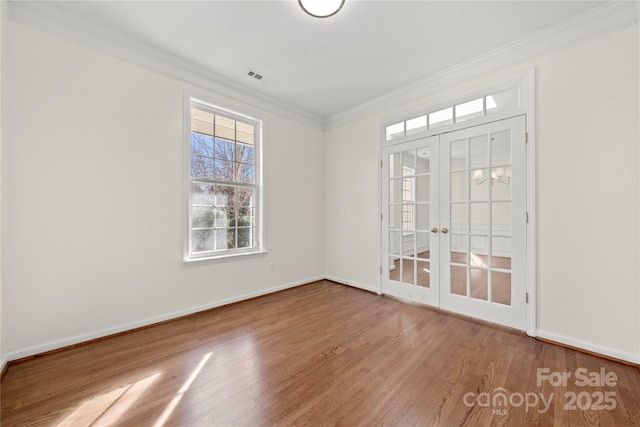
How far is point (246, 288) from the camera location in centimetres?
355

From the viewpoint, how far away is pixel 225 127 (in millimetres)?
3439

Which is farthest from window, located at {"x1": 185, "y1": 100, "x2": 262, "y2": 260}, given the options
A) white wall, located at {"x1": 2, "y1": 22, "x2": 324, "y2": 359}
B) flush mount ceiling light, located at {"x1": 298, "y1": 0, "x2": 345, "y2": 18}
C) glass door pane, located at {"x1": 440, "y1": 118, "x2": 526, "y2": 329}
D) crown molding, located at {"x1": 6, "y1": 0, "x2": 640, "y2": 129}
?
glass door pane, located at {"x1": 440, "y1": 118, "x2": 526, "y2": 329}

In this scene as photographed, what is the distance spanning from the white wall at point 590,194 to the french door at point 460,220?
0.21 meters

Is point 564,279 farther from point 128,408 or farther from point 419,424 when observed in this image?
point 128,408

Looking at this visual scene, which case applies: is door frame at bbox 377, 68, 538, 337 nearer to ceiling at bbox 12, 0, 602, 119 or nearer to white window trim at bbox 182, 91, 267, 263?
ceiling at bbox 12, 0, 602, 119

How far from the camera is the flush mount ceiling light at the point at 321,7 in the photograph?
1.98 meters

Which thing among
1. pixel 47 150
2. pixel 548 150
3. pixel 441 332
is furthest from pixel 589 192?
pixel 47 150

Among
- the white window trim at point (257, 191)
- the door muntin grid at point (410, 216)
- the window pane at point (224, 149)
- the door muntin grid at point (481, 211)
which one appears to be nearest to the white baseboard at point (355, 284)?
the door muntin grid at point (410, 216)

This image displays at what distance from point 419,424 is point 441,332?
4.24ft

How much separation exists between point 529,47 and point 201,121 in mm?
3606

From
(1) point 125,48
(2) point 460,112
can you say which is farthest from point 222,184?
(2) point 460,112

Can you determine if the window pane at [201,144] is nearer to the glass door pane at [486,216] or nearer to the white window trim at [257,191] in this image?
the white window trim at [257,191]

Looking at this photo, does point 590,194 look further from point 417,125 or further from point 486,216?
point 417,125

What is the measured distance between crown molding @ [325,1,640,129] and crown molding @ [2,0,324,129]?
1.94 meters
